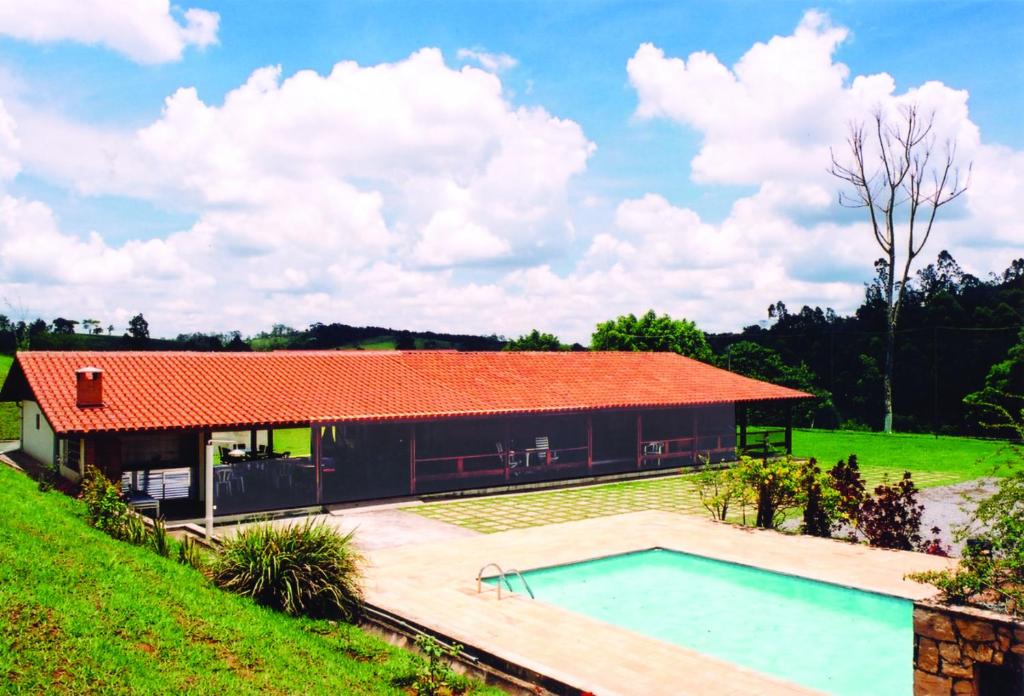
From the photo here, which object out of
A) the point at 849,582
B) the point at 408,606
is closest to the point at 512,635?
the point at 408,606

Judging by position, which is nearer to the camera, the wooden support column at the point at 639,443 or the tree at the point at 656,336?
the wooden support column at the point at 639,443

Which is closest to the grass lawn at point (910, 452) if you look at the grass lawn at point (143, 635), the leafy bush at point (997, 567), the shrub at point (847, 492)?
the shrub at point (847, 492)

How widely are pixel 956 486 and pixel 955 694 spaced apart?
754 inches

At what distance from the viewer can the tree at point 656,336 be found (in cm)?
4481

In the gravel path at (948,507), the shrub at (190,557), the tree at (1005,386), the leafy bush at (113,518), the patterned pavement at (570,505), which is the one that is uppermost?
the tree at (1005,386)

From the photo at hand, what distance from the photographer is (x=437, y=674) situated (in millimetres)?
8539

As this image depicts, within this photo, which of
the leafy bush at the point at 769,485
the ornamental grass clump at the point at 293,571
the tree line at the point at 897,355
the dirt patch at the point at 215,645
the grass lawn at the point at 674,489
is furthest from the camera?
the tree line at the point at 897,355

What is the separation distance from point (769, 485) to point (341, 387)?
484 inches

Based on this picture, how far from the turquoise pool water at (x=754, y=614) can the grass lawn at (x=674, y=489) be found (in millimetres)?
3003

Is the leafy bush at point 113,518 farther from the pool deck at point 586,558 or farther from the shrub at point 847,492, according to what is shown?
the shrub at point 847,492

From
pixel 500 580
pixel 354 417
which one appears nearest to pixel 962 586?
pixel 500 580

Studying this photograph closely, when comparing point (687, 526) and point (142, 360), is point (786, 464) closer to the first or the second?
point (687, 526)

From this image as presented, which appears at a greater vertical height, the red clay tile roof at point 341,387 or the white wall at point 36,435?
the red clay tile roof at point 341,387

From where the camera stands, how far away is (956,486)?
24.7m
